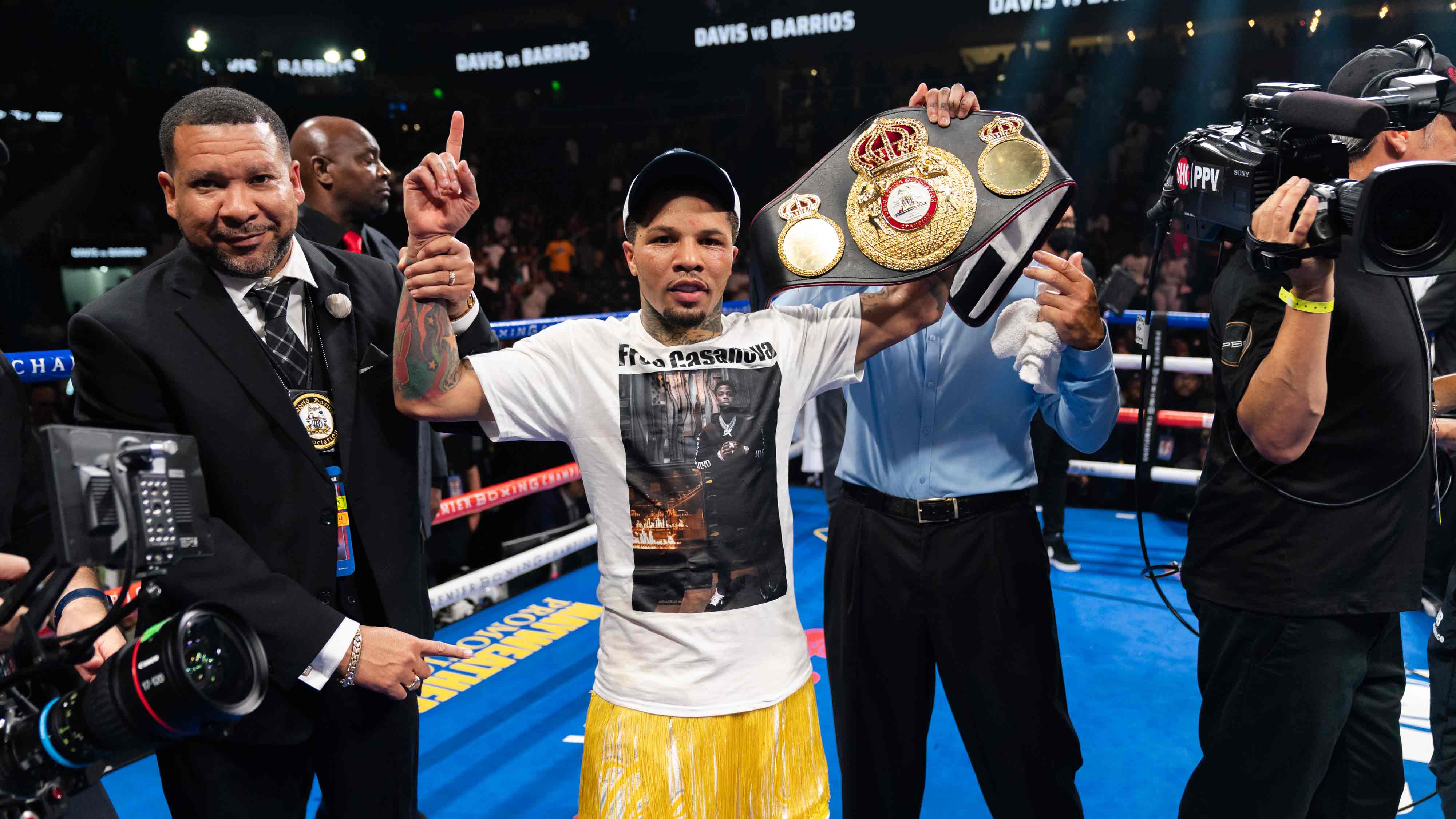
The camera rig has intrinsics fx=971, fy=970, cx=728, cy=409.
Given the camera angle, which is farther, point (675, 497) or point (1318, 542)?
point (1318, 542)

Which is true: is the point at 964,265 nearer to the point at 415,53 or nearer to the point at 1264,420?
the point at 1264,420

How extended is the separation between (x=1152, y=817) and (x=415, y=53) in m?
10.7

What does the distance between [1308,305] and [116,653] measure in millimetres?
1626

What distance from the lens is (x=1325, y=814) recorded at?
170cm

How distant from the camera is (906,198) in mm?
1582

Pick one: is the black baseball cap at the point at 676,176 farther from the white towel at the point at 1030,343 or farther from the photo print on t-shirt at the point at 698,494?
the white towel at the point at 1030,343

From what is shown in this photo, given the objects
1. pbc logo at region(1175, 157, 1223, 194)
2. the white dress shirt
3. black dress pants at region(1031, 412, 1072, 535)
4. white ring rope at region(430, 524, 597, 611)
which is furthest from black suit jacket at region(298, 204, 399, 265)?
black dress pants at region(1031, 412, 1072, 535)

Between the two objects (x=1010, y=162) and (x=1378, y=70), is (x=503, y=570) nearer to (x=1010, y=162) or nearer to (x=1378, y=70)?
(x=1010, y=162)

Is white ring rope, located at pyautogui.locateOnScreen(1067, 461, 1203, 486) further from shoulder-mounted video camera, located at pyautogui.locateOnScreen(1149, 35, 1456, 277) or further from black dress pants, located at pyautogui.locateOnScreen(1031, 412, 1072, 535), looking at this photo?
shoulder-mounted video camera, located at pyautogui.locateOnScreen(1149, 35, 1456, 277)

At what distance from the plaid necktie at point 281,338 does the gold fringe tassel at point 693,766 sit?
67 cm

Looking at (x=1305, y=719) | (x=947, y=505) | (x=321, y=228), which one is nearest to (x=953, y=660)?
(x=947, y=505)

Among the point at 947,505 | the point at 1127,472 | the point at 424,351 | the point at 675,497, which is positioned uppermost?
the point at 424,351

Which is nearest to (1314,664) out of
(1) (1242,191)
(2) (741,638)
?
(1) (1242,191)

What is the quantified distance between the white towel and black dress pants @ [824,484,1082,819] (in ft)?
0.93
